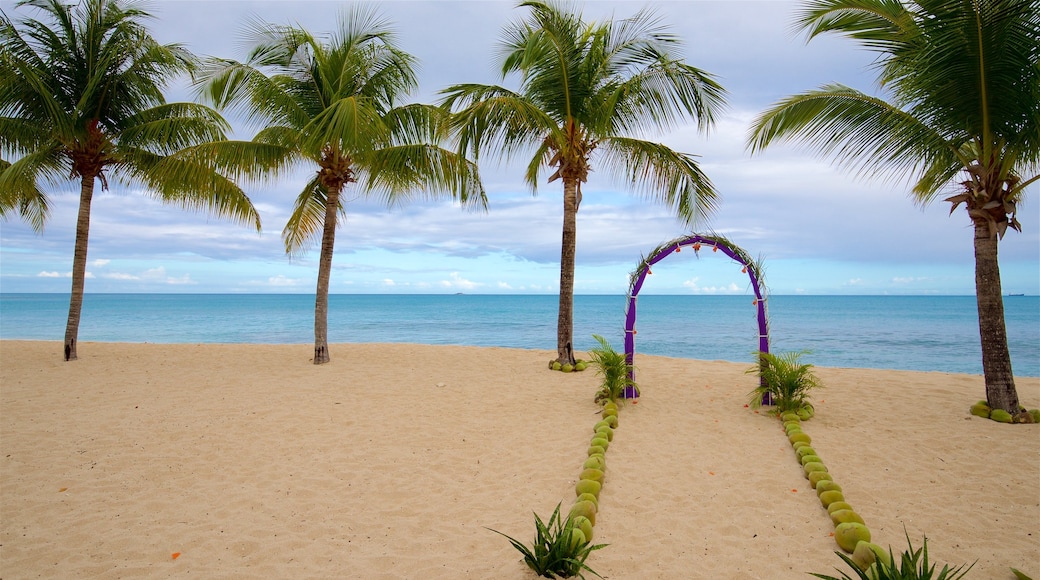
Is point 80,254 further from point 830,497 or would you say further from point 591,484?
point 830,497

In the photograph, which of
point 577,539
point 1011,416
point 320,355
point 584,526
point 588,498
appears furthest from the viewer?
point 320,355

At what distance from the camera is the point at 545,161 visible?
11.1 m

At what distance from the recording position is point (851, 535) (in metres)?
3.37

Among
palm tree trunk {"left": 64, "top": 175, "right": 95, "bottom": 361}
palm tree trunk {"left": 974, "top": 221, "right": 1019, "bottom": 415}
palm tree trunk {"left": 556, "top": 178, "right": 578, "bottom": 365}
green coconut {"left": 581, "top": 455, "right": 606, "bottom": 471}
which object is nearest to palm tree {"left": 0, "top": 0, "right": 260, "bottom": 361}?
palm tree trunk {"left": 64, "top": 175, "right": 95, "bottom": 361}

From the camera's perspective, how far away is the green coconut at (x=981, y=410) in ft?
20.8

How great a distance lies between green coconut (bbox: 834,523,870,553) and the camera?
337 centimetres

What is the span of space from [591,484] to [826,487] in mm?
1824

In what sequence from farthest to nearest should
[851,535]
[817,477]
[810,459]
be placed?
[810,459]
[817,477]
[851,535]

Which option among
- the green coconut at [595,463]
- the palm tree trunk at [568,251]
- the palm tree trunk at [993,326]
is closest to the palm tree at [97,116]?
the palm tree trunk at [568,251]

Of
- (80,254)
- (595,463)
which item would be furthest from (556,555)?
(80,254)

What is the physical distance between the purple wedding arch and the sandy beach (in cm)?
98

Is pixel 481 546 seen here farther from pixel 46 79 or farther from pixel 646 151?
pixel 46 79

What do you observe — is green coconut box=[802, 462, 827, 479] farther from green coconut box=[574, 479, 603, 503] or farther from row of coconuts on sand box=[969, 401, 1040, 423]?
row of coconuts on sand box=[969, 401, 1040, 423]

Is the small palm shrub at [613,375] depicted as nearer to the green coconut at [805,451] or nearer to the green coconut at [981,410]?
the green coconut at [805,451]
